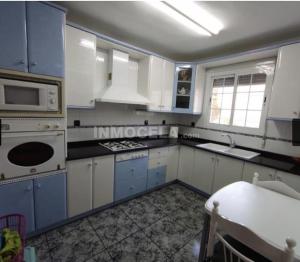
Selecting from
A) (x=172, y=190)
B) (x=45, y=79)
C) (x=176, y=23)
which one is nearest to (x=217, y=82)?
(x=176, y=23)

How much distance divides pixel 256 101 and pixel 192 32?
144 cm

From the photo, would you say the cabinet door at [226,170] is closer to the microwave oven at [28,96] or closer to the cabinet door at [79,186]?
the cabinet door at [79,186]

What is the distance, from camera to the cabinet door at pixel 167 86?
9.60ft

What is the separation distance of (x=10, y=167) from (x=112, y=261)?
1260 millimetres

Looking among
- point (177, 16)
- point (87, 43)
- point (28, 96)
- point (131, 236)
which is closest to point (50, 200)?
point (131, 236)

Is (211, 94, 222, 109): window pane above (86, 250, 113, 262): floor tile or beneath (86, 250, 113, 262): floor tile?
above

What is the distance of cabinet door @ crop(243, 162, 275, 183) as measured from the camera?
6.47 feet

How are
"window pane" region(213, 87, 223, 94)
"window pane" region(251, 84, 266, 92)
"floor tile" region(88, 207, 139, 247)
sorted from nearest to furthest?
"floor tile" region(88, 207, 139, 247) → "window pane" region(251, 84, 266, 92) → "window pane" region(213, 87, 223, 94)

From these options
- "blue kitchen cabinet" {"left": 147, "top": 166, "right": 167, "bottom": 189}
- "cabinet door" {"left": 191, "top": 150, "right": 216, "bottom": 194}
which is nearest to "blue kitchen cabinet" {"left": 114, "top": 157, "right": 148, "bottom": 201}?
"blue kitchen cabinet" {"left": 147, "top": 166, "right": 167, "bottom": 189}

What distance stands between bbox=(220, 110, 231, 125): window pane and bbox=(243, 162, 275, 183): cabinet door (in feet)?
3.22

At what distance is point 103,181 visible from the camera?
2.13 metres

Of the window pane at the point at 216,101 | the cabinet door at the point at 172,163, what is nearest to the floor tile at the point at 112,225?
the cabinet door at the point at 172,163

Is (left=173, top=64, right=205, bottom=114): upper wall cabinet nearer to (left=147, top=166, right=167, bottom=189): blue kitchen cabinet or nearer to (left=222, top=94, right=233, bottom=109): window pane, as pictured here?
(left=222, top=94, right=233, bottom=109): window pane

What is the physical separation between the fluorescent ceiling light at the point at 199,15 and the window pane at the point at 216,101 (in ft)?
3.91
